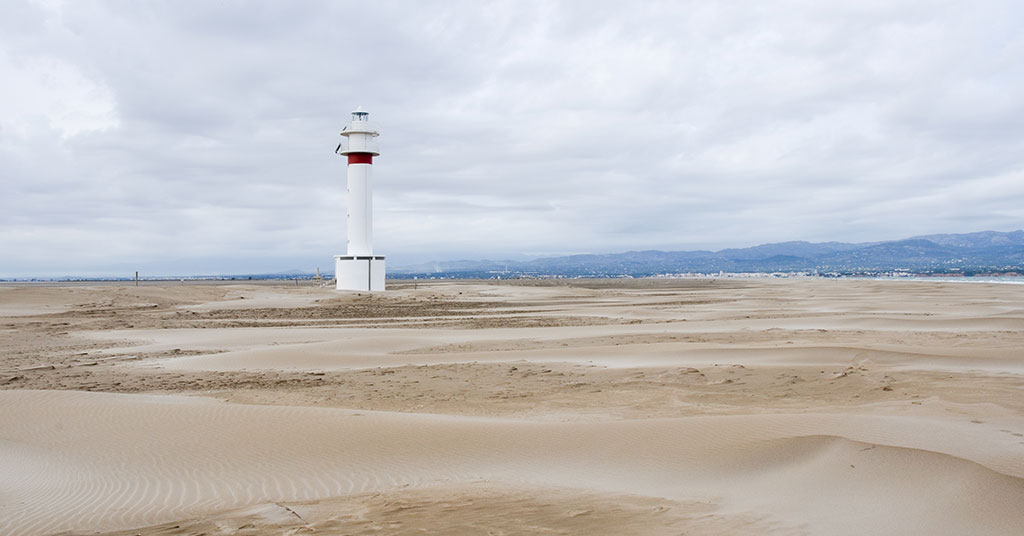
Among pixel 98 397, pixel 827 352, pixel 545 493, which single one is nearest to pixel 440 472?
pixel 545 493

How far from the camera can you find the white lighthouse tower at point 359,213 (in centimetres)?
4147

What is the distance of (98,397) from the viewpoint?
9.98 metres

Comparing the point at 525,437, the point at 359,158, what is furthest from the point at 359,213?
the point at 525,437

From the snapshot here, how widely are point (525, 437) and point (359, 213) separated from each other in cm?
3533

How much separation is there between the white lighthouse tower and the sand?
25042 millimetres

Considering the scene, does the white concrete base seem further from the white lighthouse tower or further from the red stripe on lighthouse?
the red stripe on lighthouse

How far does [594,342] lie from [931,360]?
6975 mm

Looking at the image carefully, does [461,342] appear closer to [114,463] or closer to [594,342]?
[594,342]

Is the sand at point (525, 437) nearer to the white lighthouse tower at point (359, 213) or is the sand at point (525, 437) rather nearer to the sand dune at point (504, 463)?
the sand dune at point (504, 463)

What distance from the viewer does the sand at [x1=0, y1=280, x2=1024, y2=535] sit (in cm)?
514

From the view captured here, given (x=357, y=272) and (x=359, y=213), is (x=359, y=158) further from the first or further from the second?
(x=357, y=272)

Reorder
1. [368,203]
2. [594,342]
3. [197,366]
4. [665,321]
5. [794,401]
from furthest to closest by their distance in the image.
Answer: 1. [368,203]
2. [665,321]
3. [594,342]
4. [197,366]
5. [794,401]

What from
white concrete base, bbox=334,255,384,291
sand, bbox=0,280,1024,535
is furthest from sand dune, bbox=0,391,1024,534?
white concrete base, bbox=334,255,384,291

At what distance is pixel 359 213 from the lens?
4131cm
